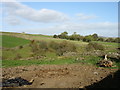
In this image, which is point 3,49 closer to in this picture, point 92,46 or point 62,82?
point 92,46

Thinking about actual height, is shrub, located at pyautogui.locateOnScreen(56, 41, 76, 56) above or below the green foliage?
below

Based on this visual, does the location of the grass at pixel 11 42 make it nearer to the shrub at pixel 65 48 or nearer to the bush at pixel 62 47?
the bush at pixel 62 47

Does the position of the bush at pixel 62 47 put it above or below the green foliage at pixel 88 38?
below

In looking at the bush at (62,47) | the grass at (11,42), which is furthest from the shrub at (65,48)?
the grass at (11,42)

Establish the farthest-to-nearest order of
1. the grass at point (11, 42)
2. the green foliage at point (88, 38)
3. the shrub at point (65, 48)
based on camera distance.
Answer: the green foliage at point (88, 38) < the grass at point (11, 42) < the shrub at point (65, 48)

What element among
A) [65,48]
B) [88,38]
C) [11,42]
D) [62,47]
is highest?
[88,38]

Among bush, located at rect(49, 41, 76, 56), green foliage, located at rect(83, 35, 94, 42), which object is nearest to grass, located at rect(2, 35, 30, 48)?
bush, located at rect(49, 41, 76, 56)

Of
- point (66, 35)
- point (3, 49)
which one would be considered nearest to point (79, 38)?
point (66, 35)

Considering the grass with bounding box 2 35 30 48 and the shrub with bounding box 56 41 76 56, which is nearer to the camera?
the shrub with bounding box 56 41 76 56

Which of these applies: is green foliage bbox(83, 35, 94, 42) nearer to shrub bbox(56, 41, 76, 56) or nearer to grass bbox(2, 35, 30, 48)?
shrub bbox(56, 41, 76, 56)

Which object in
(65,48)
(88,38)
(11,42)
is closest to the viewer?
(65,48)

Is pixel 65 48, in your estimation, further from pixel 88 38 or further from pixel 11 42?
pixel 88 38

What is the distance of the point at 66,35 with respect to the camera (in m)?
36.3

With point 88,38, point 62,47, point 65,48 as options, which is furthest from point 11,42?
point 88,38
